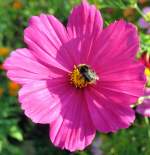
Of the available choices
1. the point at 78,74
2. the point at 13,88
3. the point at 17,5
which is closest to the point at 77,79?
the point at 78,74

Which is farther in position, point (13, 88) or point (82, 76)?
point (13, 88)

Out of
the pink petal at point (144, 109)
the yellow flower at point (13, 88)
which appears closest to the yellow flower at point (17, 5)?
the yellow flower at point (13, 88)

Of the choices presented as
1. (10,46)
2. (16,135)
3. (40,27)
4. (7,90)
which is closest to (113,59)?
(40,27)

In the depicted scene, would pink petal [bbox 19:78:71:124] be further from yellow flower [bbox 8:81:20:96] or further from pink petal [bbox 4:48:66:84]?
yellow flower [bbox 8:81:20:96]

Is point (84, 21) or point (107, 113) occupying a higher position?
point (84, 21)

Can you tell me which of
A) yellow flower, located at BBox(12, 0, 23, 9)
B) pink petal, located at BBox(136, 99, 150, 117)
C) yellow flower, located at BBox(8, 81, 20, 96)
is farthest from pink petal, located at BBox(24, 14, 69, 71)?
yellow flower, located at BBox(12, 0, 23, 9)

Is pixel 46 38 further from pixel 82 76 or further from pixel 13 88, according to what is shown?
pixel 13 88

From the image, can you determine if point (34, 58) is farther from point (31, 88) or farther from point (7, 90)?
point (7, 90)

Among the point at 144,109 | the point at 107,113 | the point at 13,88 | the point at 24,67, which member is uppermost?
the point at 24,67
